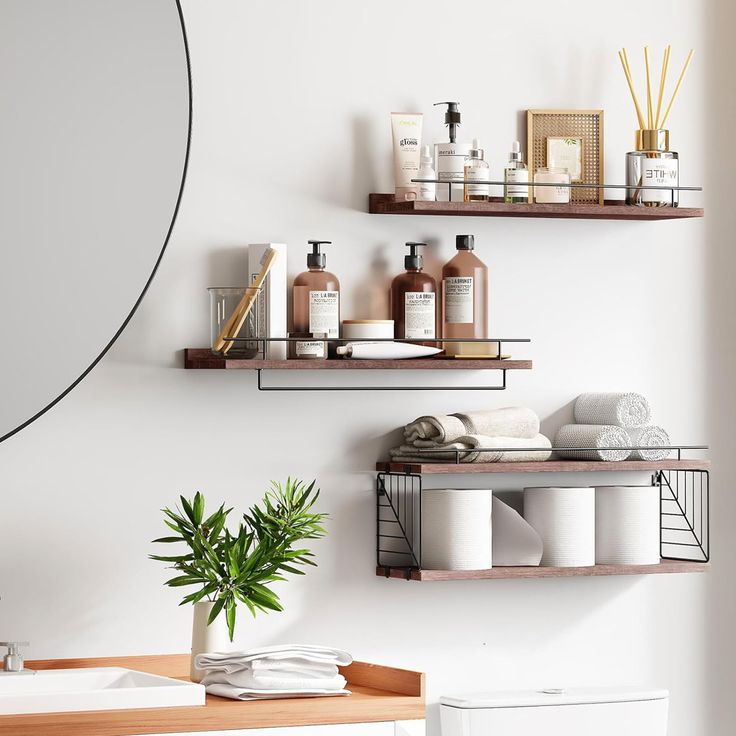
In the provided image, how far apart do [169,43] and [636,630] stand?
1.31 m

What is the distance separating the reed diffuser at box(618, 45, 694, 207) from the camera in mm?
2195

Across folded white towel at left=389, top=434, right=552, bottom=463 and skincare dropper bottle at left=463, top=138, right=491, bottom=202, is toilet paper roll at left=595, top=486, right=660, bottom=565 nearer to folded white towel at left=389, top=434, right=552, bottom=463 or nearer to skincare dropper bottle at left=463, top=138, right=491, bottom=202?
folded white towel at left=389, top=434, right=552, bottom=463

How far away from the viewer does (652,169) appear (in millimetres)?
2195

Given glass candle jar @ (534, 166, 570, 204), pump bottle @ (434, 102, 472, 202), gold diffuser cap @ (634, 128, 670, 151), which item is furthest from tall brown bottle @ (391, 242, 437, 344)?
gold diffuser cap @ (634, 128, 670, 151)

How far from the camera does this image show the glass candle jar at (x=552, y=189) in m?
2.18

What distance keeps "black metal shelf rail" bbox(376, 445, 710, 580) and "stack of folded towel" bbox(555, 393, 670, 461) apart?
0.02 m

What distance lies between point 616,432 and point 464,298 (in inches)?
13.9

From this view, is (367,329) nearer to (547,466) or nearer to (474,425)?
(474,425)

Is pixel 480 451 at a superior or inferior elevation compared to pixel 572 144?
inferior

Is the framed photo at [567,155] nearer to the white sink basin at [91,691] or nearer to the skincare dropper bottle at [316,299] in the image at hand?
the skincare dropper bottle at [316,299]

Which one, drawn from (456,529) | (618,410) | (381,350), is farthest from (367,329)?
(618,410)

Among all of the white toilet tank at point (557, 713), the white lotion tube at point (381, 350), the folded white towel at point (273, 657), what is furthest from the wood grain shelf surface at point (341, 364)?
the white toilet tank at point (557, 713)

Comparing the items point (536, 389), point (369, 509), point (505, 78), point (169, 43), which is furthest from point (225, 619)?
point (505, 78)

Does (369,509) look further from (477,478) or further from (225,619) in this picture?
(225,619)
